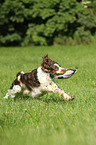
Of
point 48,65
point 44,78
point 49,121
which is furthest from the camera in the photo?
point 44,78

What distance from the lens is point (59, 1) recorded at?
72.2 ft

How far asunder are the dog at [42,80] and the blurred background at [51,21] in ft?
56.9

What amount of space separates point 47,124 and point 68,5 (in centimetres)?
1917

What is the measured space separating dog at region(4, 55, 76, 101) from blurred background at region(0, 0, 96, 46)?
17.3 meters

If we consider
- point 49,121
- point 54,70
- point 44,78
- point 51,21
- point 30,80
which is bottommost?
point 51,21

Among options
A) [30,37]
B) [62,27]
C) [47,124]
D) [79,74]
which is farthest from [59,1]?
[47,124]

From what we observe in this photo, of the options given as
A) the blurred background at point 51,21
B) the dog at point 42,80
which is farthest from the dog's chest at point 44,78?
the blurred background at point 51,21

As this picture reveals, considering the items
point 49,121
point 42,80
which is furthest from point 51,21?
point 49,121

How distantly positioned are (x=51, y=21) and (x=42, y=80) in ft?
60.4

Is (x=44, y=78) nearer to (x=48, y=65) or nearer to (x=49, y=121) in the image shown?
(x=48, y=65)

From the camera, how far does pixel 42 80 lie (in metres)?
4.53

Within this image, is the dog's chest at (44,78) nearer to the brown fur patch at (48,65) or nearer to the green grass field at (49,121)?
the brown fur patch at (48,65)

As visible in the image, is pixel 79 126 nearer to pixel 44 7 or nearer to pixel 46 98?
pixel 46 98

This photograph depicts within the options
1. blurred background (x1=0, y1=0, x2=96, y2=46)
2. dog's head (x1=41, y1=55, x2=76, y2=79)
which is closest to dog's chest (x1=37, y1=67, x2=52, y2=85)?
dog's head (x1=41, y1=55, x2=76, y2=79)
